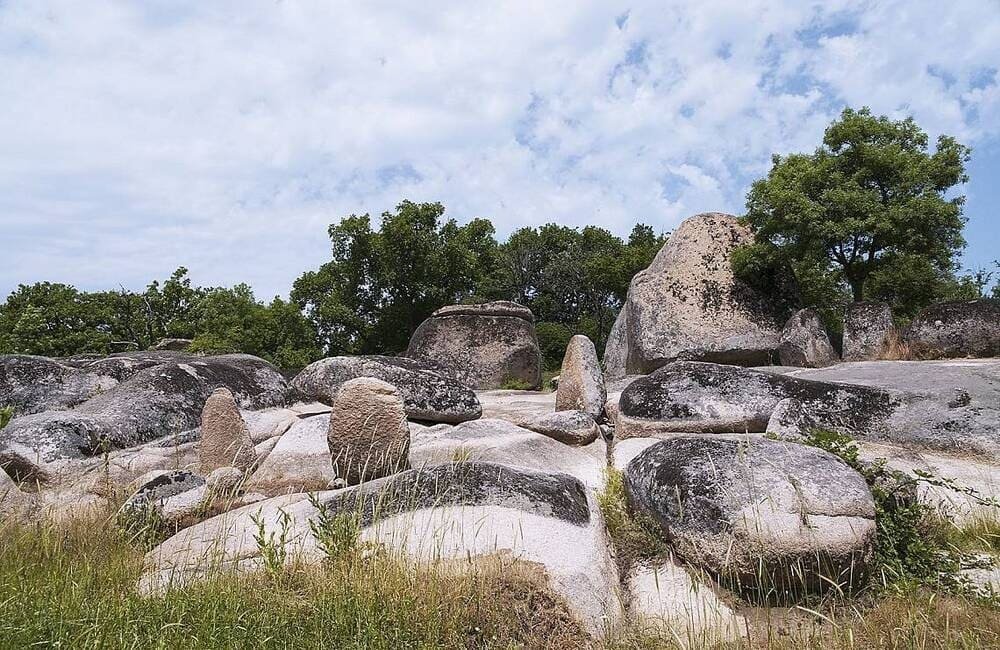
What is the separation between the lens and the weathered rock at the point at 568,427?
9.74 meters

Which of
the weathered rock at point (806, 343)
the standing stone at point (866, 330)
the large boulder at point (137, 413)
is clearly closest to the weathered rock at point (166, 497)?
the large boulder at point (137, 413)

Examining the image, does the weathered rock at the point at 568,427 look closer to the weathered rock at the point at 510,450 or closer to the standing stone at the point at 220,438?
the weathered rock at the point at 510,450

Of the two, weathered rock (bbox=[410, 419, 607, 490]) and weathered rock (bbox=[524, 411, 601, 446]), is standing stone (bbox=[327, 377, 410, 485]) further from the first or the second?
weathered rock (bbox=[524, 411, 601, 446])

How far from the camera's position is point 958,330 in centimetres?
1303

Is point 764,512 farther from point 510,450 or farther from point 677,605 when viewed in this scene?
point 510,450

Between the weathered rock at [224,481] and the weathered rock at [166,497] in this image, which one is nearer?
the weathered rock at [166,497]

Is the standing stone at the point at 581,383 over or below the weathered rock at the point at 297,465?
over

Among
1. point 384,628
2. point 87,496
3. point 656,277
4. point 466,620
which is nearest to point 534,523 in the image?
point 466,620

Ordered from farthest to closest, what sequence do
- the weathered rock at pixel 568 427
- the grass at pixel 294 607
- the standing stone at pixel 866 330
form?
the standing stone at pixel 866 330 → the weathered rock at pixel 568 427 → the grass at pixel 294 607

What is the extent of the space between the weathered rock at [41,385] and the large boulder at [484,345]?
663 cm

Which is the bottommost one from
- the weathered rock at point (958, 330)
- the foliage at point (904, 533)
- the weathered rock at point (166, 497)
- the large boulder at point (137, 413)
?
the foliage at point (904, 533)

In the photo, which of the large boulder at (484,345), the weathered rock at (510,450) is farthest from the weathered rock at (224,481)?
the large boulder at (484,345)

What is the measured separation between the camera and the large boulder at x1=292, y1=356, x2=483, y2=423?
10750mm

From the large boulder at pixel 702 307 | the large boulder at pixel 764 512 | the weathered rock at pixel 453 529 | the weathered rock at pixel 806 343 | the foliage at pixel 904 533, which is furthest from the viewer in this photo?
the large boulder at pixel 702 307
